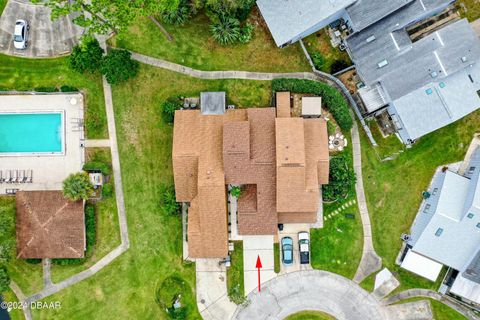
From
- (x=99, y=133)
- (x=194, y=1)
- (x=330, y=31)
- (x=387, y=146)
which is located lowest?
(x=387, y=146)

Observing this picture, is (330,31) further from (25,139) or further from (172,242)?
(25,139)

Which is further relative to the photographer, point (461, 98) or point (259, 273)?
point (259, 273)

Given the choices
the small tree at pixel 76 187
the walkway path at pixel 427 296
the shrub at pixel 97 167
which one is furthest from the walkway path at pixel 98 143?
the walkway path at pixel 427 296

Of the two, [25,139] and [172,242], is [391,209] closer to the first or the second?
[172,242]

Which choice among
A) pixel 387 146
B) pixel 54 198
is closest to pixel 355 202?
pixel 387 146

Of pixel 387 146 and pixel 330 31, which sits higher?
pixel 330 31

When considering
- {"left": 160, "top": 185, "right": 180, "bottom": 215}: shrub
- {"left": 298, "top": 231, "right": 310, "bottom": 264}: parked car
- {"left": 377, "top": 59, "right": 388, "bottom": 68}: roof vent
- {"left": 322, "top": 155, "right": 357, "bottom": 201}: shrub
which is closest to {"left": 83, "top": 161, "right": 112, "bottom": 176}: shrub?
{"left": 160, "top": 185, "right": 180, "bottom": 215}: shrub

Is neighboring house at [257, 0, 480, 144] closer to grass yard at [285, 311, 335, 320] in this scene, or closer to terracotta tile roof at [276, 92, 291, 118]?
terracotta tile roof at [276, 92, 291, 118]
